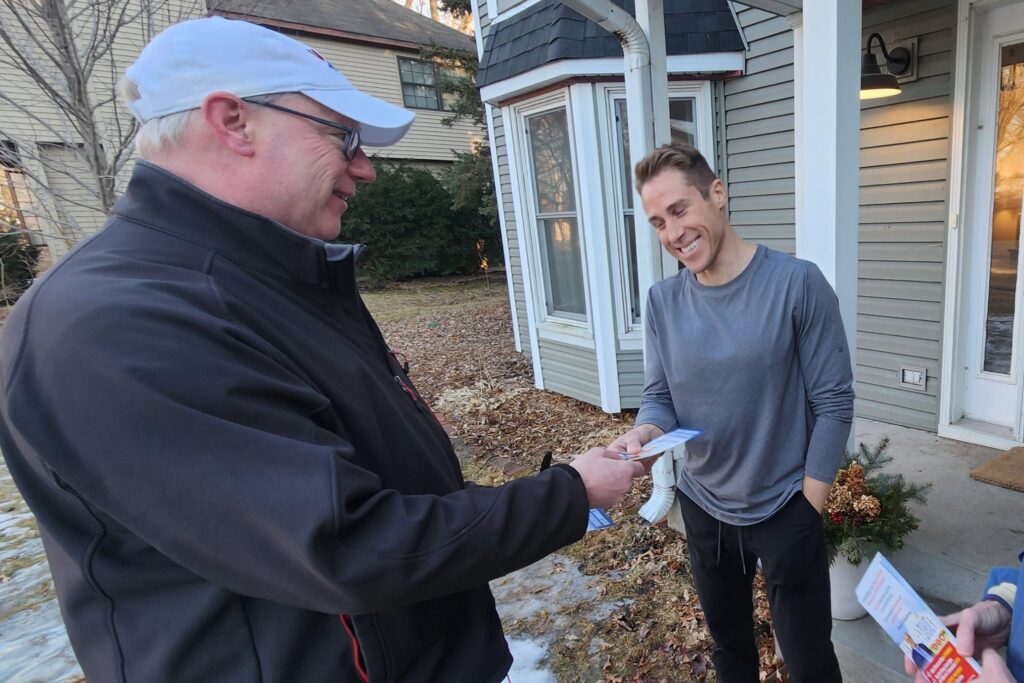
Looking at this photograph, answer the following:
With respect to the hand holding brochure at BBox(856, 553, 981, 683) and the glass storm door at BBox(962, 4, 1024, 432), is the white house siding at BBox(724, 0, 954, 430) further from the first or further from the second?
the hand holding brochure at BBox(856, 553, 981, 683)

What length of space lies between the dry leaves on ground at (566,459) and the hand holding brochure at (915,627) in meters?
1.31

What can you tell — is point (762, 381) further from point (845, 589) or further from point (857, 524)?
point (845, 589)

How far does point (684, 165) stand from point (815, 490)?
1.02m

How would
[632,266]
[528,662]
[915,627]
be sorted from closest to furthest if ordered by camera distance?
[915,627], [528,662], [632,266]

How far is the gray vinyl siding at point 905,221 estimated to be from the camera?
343 cm

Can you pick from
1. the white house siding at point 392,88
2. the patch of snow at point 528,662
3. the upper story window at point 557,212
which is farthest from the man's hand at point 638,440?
the white house siding at point 392,88

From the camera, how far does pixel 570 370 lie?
586cm

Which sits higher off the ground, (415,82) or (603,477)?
(415,82)

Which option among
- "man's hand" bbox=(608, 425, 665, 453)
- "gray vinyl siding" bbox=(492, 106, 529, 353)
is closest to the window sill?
"gray vinyl siding" bbox=(492, 106, 529, 353)

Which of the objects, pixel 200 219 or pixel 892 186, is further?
pixel 892 186

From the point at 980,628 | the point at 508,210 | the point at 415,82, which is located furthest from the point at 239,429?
the point at 415,82

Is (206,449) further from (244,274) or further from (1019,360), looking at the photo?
(1019,360)

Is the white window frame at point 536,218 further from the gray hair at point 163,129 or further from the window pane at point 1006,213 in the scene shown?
the gray hair at point 163,129

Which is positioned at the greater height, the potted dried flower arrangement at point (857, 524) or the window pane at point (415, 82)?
the window pane at point (415, 82)
